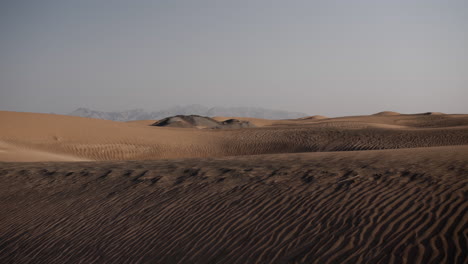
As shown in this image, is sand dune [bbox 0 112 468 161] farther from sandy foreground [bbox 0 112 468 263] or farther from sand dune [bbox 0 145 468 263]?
sand dune [bbox 0 145 468 263]

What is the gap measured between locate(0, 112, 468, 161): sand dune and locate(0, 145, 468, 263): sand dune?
10021mm

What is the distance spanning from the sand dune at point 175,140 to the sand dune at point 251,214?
10.0 metres

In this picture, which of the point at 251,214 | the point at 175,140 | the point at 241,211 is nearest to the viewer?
the point at 251,214

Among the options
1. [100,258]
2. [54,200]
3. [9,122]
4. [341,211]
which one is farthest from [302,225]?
[9,122]

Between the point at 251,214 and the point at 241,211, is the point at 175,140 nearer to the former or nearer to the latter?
the point at 241,211

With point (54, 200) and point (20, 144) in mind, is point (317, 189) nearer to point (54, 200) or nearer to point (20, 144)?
point (54, 200)

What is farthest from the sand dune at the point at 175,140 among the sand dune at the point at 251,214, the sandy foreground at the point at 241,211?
the sand dune at the point at 251,214

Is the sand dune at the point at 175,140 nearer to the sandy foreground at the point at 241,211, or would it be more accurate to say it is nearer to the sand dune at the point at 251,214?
the sandy foreground at the point at 241,211

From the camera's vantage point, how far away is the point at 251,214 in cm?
555

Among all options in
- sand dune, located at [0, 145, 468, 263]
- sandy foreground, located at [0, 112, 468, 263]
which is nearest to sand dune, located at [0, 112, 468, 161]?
sandy foreground, located at [0, 112, 468, 263]

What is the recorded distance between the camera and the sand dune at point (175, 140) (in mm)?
18297

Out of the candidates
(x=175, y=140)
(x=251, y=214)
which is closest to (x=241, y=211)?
(x=251, y=214)

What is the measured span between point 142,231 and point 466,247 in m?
4.13

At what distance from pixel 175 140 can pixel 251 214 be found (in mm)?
17279
